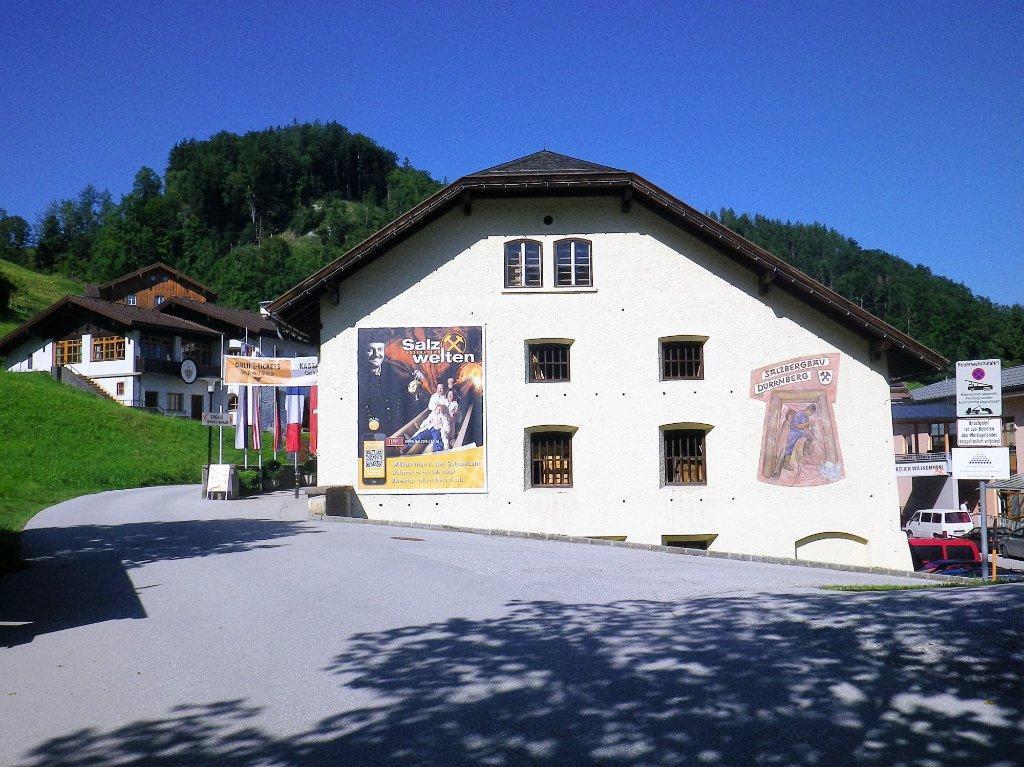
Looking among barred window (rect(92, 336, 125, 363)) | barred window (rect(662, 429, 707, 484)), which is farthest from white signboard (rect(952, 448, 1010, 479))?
barred window (rect(92, 336, 125, 363))

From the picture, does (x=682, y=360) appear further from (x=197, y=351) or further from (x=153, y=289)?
(x=153, y=289)

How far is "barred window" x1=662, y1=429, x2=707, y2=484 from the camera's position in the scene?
70.2 feet

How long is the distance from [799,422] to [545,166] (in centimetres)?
878

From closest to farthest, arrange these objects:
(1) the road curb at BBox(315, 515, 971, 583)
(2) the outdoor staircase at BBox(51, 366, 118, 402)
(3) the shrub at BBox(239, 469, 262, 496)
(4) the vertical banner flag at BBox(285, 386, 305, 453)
Answer: (1) the road curb at BBox(315, 515, 971, 583), (4) the vertical banner flag at BBox(285, 386, 305, 453), (3) the shrub at BBox(239, 469, 262, 496), (2) the outdoor staircase at BBox(51, 366, 118, 402)

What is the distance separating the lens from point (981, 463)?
13.9 m

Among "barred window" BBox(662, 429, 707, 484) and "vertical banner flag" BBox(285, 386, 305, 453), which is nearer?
"barred window" BBox(662, 429, 707, 484)

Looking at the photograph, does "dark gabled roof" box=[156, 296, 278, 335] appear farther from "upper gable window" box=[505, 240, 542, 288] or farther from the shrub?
"upper gable window" box=[505, 240, 542, 288]

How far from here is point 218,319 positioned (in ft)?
211

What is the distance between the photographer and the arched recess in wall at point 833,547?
69.2ft

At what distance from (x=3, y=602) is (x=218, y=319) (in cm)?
5686

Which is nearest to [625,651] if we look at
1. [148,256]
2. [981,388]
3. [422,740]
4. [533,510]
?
[422,740]

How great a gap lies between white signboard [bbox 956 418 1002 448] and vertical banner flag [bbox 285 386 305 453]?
19.4 metres

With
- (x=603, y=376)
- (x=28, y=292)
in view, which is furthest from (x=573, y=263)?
(x=28, y=292)

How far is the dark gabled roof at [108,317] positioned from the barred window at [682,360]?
43.9 meters
